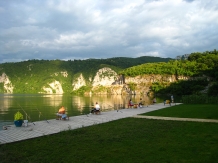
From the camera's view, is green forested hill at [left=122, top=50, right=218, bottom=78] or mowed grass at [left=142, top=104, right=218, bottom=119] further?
green forested hill at [left=122, top=50, right=218, bottom=78]

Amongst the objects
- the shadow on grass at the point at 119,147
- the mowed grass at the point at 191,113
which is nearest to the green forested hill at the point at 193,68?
the mowed grass at the point at 191,113

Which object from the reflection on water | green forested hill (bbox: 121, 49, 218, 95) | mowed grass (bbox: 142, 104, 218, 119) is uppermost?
green forested hill (bbox: 121, 49, 218, 95)

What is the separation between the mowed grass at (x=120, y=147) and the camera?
8703 millimetres

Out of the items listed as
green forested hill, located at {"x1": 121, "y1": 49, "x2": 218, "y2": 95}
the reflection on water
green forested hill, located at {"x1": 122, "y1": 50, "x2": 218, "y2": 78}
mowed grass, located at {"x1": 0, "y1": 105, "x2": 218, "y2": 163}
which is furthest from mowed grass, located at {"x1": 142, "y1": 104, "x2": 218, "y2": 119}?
green forested hill, located at {"x1": 122, "y1": 50, "x2": 218, "y2": 78}

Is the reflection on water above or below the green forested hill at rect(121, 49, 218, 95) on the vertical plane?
below

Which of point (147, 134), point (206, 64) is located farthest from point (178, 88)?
point (147, 134)

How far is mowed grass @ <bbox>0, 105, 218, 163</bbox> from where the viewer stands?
8703 millimetres

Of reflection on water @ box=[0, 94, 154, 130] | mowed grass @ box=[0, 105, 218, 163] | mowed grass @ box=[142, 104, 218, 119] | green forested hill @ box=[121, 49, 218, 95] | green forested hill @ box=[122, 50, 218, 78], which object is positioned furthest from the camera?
green forested hill @ box=[122, 50, 218, 78]

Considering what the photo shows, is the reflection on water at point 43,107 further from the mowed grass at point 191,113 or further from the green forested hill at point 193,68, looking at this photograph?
the green forested hill at point 193,68

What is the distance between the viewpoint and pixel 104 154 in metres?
9.35

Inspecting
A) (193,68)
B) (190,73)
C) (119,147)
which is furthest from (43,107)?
(193,68)

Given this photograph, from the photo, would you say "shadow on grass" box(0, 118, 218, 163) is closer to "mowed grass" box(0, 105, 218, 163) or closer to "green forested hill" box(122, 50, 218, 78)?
"mowed grass" box(0, 105, 218, 163)

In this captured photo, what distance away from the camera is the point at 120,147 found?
409 inches

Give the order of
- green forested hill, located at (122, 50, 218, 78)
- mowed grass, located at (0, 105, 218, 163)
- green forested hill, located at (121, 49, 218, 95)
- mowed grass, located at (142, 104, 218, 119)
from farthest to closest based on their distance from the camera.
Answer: green forested hill, located at (122, 50, 218, 78)
green forested hill, located at (121, 49, 218, 95)
mowed grass, located at (142, 104, 218, 119)
mowed grass, located at (0, 105, 218, 163)
